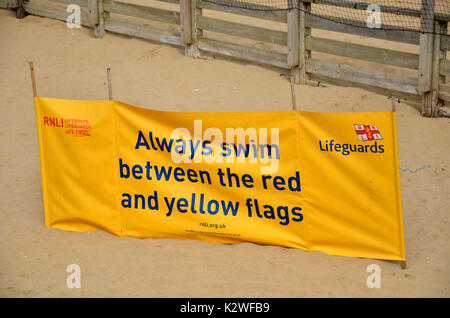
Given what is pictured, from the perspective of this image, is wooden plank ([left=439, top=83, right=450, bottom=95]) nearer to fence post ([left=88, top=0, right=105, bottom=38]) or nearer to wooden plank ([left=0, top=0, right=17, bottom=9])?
fence post ([left=88, top=0, right=105, bottom=38])

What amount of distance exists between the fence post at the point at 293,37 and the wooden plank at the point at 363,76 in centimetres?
22

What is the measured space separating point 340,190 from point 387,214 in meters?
0.51

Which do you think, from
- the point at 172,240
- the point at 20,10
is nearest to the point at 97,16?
the point at 20,10

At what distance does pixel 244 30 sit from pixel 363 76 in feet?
7.44

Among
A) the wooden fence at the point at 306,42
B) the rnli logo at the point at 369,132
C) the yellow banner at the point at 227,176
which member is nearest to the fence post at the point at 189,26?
the wooden fence at the point at 306,42

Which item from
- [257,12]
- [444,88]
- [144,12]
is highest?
[144,12]

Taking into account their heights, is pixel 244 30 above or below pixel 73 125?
above

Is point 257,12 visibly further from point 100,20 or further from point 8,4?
point 8,4

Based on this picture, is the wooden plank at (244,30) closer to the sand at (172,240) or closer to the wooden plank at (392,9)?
the sand at (172,240)

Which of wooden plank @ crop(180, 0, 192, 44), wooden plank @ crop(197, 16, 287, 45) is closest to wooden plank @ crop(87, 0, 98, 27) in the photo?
wooden plank @ crop(180, 0, 192, 44)

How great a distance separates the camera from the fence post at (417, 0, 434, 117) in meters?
10.1

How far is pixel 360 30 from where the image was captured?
1096 centimetres

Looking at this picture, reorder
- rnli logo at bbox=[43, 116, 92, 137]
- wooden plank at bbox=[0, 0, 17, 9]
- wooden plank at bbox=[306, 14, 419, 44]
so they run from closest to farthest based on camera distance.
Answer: rnli logo at bbox=[43, 116, 92, 137] → wooden plank at bbox=[306, 14, 419, 44] → wooden plank at bbox=[0, 0, 17, 9]
